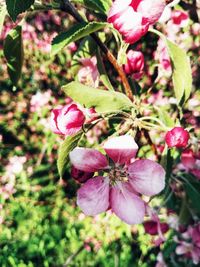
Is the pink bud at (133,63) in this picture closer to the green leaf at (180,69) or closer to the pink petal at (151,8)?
the green leaf at (180,69)

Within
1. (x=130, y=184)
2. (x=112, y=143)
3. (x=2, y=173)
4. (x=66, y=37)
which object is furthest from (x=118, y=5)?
(x=2, y=173)

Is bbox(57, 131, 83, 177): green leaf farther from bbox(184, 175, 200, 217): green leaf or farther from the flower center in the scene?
bbox(184, 175, 200, 217): green leaf

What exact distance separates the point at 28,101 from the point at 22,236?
5.07 ft

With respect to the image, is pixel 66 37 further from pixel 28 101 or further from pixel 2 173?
pixel 28 101

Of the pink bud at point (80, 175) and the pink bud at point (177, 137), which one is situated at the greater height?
the pink bud at point (177, 137)

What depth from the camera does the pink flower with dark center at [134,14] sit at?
802 mm

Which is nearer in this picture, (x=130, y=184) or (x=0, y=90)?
(x=130, y=184)

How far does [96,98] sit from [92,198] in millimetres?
211

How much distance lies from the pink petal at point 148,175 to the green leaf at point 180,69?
0.73 feet

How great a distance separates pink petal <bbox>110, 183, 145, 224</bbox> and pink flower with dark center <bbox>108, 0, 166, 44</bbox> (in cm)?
35

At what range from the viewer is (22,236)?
3.00 m

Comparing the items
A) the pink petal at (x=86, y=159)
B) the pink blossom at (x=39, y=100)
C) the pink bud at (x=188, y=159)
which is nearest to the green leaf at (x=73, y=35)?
the pink petal at (x=86, y=159)

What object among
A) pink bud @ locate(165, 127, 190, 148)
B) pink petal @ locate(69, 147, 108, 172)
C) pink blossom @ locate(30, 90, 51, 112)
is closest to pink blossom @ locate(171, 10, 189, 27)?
pink blossom @ locate(30, 90, 51, 112)

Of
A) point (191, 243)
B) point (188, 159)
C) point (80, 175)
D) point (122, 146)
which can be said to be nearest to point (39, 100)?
point (191, 243)
